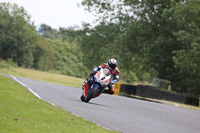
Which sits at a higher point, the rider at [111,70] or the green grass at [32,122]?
the rider at [111,70]

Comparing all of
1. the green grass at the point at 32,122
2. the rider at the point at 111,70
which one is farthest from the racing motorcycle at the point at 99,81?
the green grass at the point at 32,122

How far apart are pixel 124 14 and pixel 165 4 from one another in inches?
189

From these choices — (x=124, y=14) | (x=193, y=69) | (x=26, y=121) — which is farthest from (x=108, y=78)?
(x=124, y=14)

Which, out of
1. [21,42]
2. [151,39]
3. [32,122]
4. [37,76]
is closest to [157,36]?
[151,39]

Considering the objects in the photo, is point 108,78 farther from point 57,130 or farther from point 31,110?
point 57,130

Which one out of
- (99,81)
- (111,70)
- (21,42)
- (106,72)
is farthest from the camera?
(21,42)

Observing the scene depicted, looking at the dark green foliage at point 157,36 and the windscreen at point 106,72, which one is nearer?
the windscreen at point 106,72

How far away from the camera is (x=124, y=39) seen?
1380 inches

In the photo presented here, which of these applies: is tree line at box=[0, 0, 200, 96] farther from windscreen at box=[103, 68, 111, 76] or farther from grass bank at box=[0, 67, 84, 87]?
windscreen at box=[103, 68, 111, 76]

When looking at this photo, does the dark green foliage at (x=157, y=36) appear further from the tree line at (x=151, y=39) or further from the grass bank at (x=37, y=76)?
the grass bank at (x=37, y=76)

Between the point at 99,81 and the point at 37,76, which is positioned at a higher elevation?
the point at 99,81

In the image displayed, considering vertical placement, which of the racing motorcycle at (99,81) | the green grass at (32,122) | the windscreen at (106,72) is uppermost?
the windscreen at (106,72)

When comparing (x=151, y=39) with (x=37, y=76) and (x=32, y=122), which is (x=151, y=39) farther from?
(x=32, y=122)

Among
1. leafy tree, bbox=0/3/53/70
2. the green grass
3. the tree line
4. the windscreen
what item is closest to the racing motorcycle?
the windscreen
